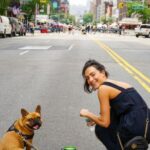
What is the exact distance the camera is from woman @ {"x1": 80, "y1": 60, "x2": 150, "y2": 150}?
5.20 metres

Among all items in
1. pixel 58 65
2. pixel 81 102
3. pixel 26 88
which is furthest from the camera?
pixel 58 65

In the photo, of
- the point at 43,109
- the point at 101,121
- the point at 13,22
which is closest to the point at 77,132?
the point at 43,109

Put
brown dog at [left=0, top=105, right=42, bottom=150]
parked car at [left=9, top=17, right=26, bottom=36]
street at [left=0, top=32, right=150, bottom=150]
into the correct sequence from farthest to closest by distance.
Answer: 1. parked car at [left=9, top=17, right=26, bottom=36]
2. street at [left=0, top=32, right=150, bottom=150]
3. brown dog at [left=0, top=105, right=42, bottom=150]

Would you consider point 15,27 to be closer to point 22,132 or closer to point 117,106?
point 22,132

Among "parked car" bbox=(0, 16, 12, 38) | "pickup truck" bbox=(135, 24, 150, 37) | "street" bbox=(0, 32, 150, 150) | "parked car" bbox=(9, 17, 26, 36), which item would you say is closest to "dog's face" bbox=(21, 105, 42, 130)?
"street" bbox=(0, 32, 150, 150)

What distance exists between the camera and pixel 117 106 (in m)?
5.26

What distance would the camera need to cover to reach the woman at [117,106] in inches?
205

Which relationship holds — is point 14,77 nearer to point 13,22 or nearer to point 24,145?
point 24,145

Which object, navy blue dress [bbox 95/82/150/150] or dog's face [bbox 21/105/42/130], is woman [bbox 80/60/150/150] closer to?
navy blue dress [bbox 95/82/150/150]

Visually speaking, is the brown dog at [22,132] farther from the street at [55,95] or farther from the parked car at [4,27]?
the parked car at [4,27]

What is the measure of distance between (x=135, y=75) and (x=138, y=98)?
1136 centimetres

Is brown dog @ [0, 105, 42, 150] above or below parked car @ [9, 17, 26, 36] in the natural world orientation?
above

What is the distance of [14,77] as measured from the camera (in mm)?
15734

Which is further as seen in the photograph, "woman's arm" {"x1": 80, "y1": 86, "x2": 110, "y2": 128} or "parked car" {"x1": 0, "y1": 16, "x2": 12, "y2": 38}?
"parked car" {"x1": 0, "y1": 16, "x2": 12, "y2": 38}
